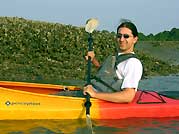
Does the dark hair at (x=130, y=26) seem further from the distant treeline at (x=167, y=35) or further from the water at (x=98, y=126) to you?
the distant treeline at (x=167, y=35)

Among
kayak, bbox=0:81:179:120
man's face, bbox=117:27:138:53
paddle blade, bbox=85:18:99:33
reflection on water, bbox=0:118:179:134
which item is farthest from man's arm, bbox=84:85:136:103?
paddle blade, bbox=85:18:99:33

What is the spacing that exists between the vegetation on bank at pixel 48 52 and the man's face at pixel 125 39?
6997 mm

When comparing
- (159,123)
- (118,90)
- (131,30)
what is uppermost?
(131,30)

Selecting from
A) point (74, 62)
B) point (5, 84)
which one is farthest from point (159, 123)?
point (74, 62)

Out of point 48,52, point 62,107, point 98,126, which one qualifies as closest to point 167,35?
point 48,52

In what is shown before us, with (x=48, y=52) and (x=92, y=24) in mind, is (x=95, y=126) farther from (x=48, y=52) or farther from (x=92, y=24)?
(x=48, y=52)

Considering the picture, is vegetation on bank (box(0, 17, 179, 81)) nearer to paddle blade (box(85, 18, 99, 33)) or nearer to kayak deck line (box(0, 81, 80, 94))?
kayak deck line (box(0, 81, 80, 94))

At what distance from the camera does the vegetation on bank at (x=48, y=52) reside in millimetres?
15156

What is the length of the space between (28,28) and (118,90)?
1271cm

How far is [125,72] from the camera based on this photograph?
7.32m

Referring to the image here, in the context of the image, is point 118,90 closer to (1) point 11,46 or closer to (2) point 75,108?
(2) point 75,108

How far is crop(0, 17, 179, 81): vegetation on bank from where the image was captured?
15156 mm

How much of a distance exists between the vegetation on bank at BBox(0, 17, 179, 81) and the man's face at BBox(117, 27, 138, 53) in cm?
700

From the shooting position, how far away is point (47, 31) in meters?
19.9
